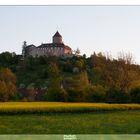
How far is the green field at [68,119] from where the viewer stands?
10.5 meters

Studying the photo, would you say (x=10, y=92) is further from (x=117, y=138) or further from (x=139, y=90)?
(x=117, y=138)

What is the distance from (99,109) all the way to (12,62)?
451 cm

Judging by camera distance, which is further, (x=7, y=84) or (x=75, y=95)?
(x=75, y=95)

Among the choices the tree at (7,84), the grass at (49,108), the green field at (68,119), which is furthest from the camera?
the tree at (7,84)

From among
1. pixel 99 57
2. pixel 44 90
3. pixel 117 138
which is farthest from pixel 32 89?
pixel 117 138

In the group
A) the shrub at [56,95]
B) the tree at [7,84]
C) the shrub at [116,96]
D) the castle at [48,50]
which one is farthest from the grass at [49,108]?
the shrub at [56,95]

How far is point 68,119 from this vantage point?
13.4 meters

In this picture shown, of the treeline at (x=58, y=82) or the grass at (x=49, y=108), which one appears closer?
the grass at (x=49, y=108)

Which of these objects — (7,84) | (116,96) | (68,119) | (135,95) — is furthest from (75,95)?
(68,119)

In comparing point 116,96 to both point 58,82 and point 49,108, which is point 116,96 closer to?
point 58,82

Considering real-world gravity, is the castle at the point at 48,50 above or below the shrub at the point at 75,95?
above

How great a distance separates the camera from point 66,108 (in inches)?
633

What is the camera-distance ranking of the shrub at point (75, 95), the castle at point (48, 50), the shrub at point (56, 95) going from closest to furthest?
the castle at point (48, 50), the shrub at point (56, 95), the shrub at point (75, 95)

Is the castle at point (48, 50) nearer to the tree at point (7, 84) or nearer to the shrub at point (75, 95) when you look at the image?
the tree at point (7, 84)
